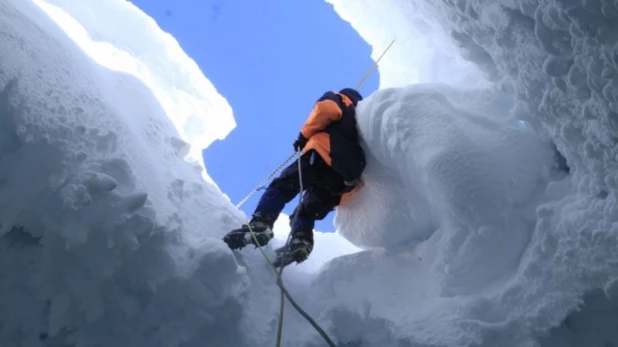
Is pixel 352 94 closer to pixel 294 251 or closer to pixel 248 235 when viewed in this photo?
pixel 294 251

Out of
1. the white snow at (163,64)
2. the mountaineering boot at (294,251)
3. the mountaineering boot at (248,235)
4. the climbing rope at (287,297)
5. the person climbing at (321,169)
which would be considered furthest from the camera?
the white snow at (163,64)

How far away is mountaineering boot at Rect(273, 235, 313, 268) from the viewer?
2.88 meters

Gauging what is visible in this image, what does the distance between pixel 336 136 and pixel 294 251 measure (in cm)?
86

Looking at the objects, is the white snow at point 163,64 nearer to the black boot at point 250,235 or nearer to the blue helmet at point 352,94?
the blue helmet at point 352,94

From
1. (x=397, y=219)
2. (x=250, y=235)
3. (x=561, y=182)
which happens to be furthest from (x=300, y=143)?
(x=561, y=182)

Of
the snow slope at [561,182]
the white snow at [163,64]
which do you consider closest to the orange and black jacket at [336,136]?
Result: the snow slope at [561,182]

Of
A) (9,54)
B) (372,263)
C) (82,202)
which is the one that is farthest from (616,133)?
(9,54)

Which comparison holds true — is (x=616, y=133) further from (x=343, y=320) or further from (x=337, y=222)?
(x=337, y=222)

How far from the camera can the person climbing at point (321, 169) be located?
10.9 feet

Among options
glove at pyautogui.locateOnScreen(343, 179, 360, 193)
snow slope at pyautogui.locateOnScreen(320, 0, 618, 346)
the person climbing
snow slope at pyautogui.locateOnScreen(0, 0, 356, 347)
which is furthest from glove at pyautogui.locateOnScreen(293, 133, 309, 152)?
snow slope at pyautogui.locateOnScreen(320, 0, 618, 346)

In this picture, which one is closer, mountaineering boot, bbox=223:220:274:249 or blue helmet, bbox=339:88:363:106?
mountaineering boot, bbox=223:220:274:249

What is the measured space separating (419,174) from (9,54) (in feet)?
6.48

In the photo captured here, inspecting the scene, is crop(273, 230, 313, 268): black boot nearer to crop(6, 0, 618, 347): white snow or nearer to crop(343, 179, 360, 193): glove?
crop(6, 0, 618, 347): white snow

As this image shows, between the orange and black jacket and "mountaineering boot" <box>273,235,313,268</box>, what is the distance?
524mm
